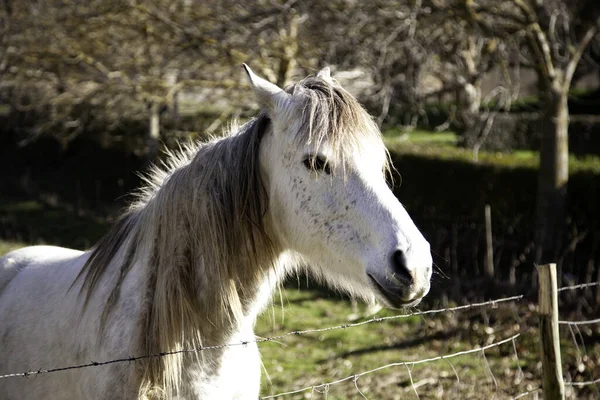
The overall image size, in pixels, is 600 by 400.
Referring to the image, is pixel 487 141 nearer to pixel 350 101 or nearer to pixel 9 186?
pixel 9 186

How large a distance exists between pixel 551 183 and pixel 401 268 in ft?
23.0

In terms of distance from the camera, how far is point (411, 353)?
670 cm

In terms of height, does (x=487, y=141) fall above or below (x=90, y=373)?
below

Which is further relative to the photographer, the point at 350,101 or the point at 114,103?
the point at 114,103

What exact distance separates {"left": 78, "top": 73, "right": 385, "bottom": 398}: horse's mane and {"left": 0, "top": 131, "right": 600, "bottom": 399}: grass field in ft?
6.85

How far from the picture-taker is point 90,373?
7.92 ft

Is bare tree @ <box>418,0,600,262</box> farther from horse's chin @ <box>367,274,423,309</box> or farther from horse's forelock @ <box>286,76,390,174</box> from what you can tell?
horse's chin @ <box>367,274,423,309</box>

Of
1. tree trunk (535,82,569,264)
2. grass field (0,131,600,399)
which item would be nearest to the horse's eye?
grass field (0,131,600,399)

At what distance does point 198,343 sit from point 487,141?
48.9ft

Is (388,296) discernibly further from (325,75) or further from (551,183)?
(551,183)

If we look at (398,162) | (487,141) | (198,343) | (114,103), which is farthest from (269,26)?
(487,141)

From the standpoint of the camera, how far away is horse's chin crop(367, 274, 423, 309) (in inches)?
84.4

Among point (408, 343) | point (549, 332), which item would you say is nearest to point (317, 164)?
point (549, 332)

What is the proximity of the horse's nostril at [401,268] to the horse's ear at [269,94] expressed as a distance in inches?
29.2
